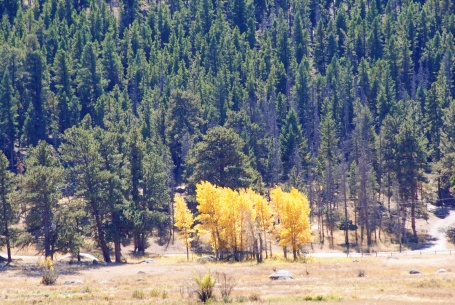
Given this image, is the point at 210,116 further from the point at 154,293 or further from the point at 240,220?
the point at 154,293

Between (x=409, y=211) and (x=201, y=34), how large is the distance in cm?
8285

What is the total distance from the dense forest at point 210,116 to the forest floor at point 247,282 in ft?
26.5

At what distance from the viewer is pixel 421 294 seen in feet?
158

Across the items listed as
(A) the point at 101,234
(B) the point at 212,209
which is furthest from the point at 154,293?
Result: (B) the point at 212,209

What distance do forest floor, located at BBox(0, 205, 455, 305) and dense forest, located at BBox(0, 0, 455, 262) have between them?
26.5 feet

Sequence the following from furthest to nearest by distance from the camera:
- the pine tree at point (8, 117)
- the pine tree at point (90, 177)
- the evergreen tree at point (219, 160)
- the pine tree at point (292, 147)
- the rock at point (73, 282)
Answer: the pine tree at point (8, 117) < the pine tree at point (292, 147) < the evergreen tree at point (219, 160) < the pine tree at point (90, 177) < the rock at point (73, 282)

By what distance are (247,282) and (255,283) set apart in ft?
3.36

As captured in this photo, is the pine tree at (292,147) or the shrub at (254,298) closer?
the shrub at (254,298)

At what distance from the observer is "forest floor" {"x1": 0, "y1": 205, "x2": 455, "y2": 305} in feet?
155

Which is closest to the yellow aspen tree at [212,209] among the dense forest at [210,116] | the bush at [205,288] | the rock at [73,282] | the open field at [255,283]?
the dense forest at [210,116]

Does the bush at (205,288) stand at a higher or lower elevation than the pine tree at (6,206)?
lower

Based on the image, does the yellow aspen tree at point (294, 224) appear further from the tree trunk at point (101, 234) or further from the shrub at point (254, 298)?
the shrub at point (254, 298)

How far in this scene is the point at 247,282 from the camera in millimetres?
57812

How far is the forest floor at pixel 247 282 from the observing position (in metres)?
47.3
